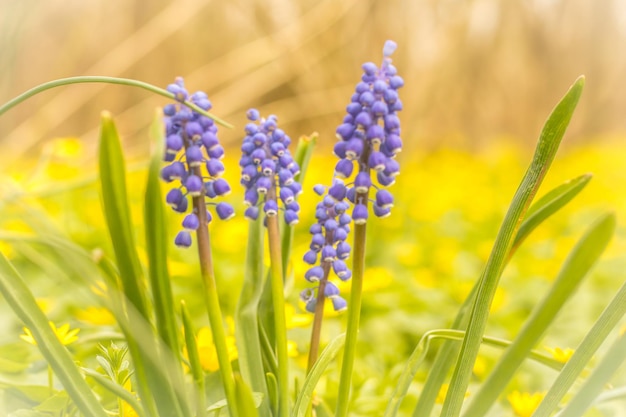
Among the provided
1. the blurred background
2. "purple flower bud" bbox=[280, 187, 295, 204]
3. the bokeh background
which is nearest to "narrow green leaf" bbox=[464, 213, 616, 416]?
"purple flower bud" bbox=[280, 187, 295, 204]

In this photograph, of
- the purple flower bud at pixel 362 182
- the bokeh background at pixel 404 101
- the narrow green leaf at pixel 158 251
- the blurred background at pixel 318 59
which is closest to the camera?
the narrow green leaf at pixel 158 251

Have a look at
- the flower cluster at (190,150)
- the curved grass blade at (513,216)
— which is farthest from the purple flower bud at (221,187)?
the curved grass blade at (513,216)

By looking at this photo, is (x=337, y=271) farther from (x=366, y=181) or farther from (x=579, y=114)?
(x=579, y=114)

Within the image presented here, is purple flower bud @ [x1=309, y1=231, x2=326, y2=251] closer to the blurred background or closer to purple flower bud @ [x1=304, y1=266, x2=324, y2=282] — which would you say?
purple flower bud @ [x1=304, y1=266, x2=324, y2=282]

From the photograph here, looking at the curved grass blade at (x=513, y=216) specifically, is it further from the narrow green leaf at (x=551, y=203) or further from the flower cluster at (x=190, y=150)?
the flower cluster at (x=190, y=150)

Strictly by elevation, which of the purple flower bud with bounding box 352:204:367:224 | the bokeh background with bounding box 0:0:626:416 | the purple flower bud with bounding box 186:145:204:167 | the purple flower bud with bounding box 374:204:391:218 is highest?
the bokeh background with bounding box 0:0:626:416

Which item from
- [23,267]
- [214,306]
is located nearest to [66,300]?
[23,267]

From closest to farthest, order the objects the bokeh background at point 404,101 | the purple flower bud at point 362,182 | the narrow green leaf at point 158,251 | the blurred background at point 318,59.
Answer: the narrow green leaf at point 158,251, the purple flower bud at point 362,182, the bokeh background at point 404,101, the blurred background at point 318,59
